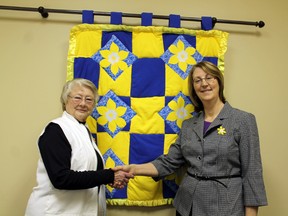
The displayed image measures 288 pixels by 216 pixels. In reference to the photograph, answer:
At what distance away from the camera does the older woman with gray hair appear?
129 cm

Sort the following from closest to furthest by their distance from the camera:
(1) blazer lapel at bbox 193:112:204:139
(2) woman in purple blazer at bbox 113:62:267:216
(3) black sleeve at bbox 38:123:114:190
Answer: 1. (3) black sleeve at bbox 38:123:114:190
2. (2) woman in purple blazer at bbox 113:62:267:216
3. (1) blazer lapel at bbox 193:112:204:139

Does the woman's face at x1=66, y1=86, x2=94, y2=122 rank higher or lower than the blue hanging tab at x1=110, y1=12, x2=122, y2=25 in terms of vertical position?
lower

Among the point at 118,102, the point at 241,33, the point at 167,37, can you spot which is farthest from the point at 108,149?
the point at 241,33

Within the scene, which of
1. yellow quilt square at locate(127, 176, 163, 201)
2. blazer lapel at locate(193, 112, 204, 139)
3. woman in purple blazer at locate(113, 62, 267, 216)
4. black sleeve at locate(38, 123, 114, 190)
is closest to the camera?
black sleeve at locate(38, 123, 114, 190)

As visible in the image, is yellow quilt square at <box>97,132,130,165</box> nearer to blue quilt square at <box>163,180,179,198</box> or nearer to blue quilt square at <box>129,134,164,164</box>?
blue quilt square at <box>129,134,164,164</box>

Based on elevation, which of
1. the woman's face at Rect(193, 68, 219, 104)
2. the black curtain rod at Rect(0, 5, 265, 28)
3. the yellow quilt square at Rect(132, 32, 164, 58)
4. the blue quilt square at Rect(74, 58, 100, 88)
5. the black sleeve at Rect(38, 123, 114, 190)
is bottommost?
the black sleeve at Rect(38, 123, 114, 190)

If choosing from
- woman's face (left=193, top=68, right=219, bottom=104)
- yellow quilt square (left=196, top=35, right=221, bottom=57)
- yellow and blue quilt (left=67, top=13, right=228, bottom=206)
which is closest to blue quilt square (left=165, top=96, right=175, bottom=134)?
yellow and blue quilt (left=67, top=13, right=228, bottom=206)

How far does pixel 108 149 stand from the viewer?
173 cm

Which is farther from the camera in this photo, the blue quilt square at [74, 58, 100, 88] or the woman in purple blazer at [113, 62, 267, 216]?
the blue quilt square at [74, 58, 100, 88]

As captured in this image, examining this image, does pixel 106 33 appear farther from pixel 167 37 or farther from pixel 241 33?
pixel 241 33

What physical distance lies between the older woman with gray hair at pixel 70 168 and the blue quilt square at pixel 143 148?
0.75 ft

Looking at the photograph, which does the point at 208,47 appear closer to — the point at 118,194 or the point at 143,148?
the point at 143,148

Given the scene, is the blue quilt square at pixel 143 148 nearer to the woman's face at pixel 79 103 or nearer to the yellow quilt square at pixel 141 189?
the yellow quilt square at pixel 141 189

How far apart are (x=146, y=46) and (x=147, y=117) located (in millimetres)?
418
